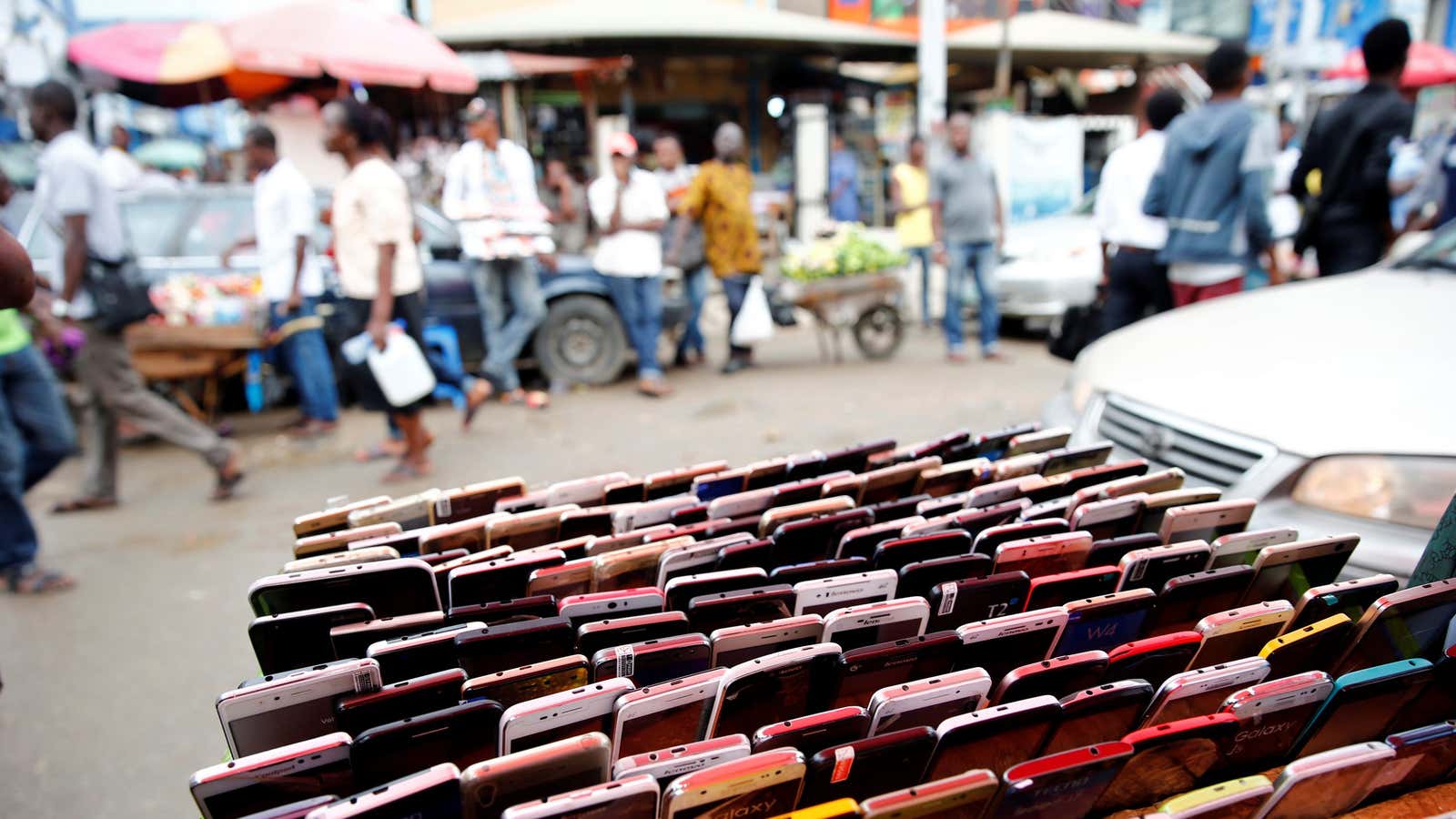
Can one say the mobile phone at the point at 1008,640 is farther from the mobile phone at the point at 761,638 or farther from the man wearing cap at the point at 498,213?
the man wearing cap at the point at 498,213

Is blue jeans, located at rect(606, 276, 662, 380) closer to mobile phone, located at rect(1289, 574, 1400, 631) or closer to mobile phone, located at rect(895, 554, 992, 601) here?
mobile phone, located at rect(895, 554, 992, 601)

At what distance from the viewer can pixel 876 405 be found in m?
6.38

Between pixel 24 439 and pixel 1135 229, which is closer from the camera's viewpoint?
pixel 24 439

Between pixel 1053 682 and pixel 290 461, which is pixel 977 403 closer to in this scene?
pixel 290 461

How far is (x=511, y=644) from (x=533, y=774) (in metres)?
0.35

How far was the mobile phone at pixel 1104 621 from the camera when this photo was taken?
1753 mm

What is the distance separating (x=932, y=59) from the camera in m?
8.94

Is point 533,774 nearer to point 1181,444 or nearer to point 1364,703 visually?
point 1364,703

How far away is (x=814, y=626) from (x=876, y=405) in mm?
4795

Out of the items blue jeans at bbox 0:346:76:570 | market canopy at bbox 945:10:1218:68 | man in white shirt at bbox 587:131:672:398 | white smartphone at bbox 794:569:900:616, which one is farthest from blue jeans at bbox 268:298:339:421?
market canopy at bbox 945:10:1218:68

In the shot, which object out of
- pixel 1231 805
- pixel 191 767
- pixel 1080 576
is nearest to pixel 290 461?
pixel 191 767

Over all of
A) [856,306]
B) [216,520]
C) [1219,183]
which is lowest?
[216,520]

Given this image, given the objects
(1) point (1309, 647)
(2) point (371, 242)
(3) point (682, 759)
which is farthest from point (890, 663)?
(2) point (371, 242)

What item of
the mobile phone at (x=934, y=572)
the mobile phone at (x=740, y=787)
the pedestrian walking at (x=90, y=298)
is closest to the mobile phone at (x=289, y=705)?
the mobile phone at (x=740, y=787)
